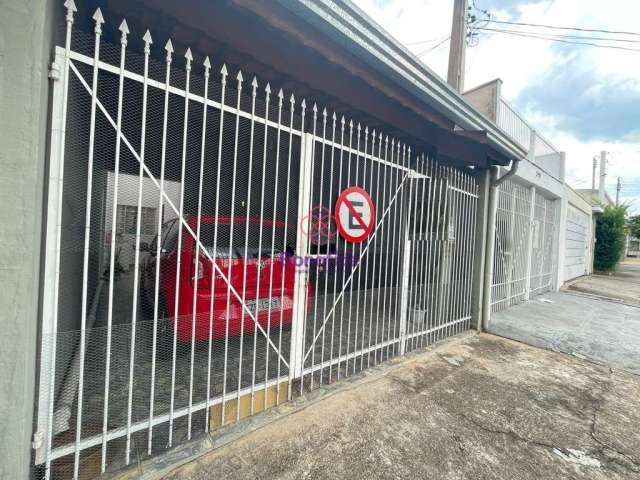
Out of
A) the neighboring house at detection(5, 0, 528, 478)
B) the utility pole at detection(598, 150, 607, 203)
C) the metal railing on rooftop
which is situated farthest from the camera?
the utility pole at detection(598, 150, 607, 203)

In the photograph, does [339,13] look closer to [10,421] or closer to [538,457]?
[10,421]

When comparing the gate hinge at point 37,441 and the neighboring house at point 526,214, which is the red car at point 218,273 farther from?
the neighboring house at point 526,214

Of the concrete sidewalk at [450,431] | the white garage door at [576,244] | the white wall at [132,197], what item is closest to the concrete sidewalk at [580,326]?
the concrete sidewalk at [450,431]

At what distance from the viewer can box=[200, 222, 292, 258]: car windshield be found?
222cm

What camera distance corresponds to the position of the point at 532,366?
11.4 feet

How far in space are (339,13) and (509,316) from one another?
5.92 metres

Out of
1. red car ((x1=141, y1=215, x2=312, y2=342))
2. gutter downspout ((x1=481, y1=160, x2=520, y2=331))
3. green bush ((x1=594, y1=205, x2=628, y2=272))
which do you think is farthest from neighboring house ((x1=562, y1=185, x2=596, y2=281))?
red car ((x1=141, y1=215, x2=312, y2=342))

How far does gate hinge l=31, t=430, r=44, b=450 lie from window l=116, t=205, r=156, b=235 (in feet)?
3.61

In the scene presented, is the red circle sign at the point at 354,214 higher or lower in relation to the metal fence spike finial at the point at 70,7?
lower

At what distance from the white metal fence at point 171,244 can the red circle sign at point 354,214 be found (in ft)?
0.14

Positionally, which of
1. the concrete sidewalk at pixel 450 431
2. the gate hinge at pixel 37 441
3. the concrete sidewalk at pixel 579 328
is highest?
the gate hinge at pixel 37 441

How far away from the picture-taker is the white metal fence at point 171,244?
1.55 meters

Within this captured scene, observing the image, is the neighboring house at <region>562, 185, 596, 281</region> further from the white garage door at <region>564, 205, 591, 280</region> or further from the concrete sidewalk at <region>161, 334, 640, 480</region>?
the concrete sidewalk at <region>161, 334, 640, 480</region>

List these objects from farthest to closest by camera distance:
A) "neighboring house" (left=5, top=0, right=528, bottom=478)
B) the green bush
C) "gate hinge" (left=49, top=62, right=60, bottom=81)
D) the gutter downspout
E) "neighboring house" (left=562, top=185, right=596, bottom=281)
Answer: the green bush
"neighboring house" (left=562, top=185, right=596, bottom=281)
the gutter downspout
"gate hinge" (left=49, top=62, right=60, bottom=81)
"neighboring house" (left=5, top=0, right=528, bottom=478)
